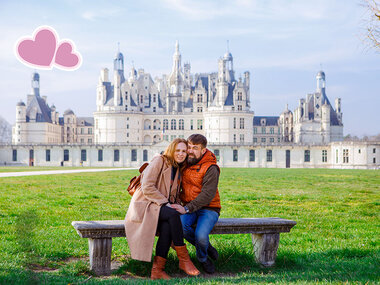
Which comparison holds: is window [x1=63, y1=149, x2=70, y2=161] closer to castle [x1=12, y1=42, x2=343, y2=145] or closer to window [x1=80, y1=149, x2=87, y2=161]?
window [x1=80, y1=149, x2=87, y2=161]

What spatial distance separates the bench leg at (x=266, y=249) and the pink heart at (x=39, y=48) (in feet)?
11.7

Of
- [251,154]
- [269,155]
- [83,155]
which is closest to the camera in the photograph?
[269,155]

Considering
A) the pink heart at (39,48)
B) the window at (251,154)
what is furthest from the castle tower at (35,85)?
the pink heart at (39,48)

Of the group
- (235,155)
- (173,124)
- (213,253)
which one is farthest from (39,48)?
(173,124)

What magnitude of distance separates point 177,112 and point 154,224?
71.0m

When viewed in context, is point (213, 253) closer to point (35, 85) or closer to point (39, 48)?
point (39, 48)

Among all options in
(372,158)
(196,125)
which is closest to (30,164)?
(196,125)

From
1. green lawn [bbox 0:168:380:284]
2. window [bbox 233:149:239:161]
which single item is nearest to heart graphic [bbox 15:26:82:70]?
green lawn [bbox 0:168:380:284]

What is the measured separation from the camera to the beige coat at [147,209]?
5.67m

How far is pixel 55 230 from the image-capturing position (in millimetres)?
8156

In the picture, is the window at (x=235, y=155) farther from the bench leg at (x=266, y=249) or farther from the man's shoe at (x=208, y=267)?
the man's shoe at (x=208, y=267)

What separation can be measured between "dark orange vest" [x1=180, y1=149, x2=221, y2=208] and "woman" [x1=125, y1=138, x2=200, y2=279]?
0.40 metres

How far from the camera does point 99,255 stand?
5754mm

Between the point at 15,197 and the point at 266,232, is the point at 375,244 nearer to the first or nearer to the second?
the point at 266,232
